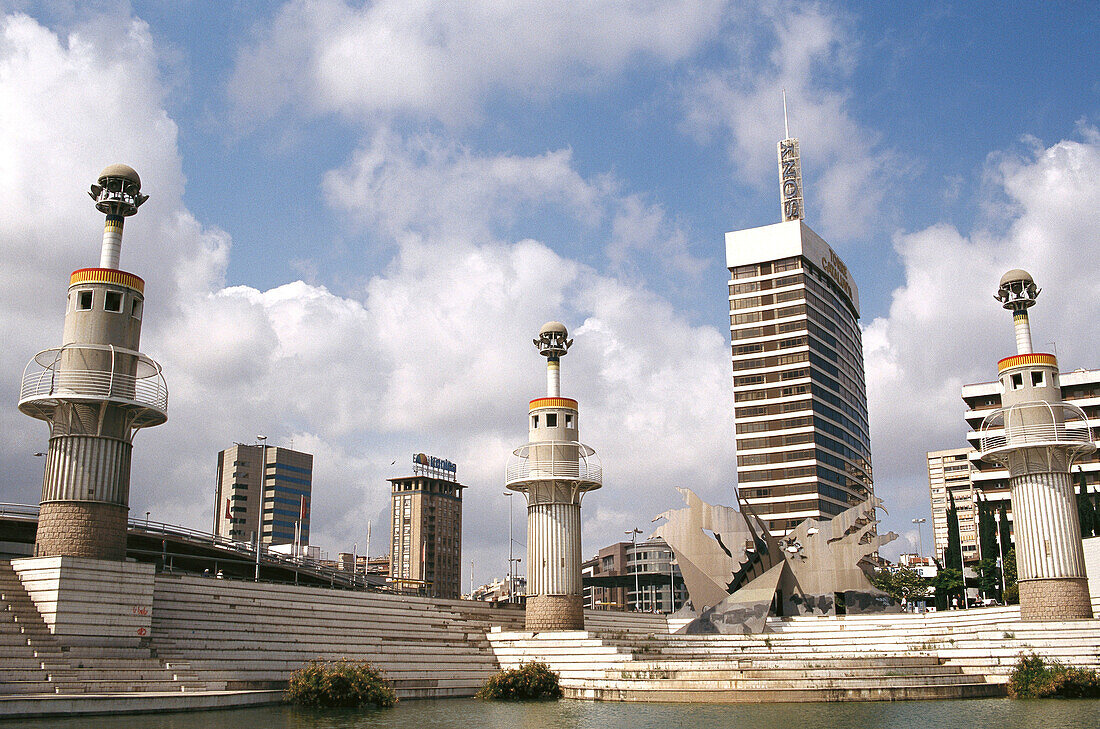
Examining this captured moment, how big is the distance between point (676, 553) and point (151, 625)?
2540 cm

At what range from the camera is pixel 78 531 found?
91.8ft

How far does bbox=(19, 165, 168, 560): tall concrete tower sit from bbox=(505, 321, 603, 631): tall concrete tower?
1620cm

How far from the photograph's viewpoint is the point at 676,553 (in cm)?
4594

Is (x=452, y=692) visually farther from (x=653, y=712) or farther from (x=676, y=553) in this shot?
(x=676, y=553)

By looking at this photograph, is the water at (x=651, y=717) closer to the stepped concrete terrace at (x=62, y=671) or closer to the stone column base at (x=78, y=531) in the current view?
the stepped concrete terrace at (x=62, y=671)

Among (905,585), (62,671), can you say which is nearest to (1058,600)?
(905,585)

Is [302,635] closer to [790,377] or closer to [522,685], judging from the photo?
[522,685]

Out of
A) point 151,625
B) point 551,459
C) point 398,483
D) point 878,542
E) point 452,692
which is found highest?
point 398,483

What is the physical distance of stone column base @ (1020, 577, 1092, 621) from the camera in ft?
111

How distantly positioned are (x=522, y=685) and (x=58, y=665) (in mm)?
13040

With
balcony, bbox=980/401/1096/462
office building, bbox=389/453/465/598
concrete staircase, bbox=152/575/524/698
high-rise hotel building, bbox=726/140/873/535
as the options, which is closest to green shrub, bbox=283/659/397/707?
concrete staircase, bbox=152/575/524/698

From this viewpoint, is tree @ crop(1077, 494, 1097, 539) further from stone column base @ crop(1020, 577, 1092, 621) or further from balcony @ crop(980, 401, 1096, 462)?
stone column base @ crop(1020, 577, 1092, 621)

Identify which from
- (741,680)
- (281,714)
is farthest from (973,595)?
(281,714)

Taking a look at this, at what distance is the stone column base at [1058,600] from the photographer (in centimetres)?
3384
